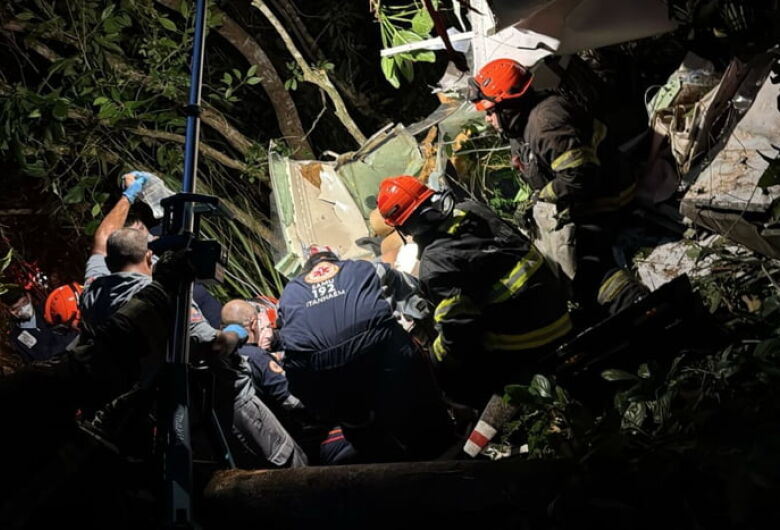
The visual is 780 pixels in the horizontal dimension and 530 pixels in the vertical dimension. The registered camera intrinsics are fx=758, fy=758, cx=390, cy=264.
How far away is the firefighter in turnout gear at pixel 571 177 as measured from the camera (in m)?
4.67

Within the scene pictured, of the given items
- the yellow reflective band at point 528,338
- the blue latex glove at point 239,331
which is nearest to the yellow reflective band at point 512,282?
the yellow reflective band at point 528,338

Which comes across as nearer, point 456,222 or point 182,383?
point 182,383

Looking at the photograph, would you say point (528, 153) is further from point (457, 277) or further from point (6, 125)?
point (6, 125)

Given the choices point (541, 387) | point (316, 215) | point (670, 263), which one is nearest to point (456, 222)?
point (541, 387)

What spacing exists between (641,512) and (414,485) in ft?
1.77

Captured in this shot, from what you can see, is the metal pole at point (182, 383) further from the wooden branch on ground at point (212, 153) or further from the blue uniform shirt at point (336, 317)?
the wooden branch on ground at point (212, 153)

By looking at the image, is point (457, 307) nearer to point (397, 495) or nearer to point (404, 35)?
point (397, 495)

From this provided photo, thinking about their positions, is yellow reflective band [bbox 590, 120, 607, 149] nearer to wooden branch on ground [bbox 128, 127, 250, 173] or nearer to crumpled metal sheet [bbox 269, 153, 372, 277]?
crumpled metal sheet [bbox 269, 153, 372, 277]

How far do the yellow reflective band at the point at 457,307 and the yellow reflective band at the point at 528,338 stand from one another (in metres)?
0.26

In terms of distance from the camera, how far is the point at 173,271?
2.67 meters

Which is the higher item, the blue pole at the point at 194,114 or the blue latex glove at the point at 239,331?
the blue pole at the point at 194,114

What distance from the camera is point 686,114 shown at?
5.04 meters

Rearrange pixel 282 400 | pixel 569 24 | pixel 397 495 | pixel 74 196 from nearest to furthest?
pixel 397 495 → pixel 282 400 → pixel 569 24 → pixel 74 196

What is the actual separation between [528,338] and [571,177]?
108 centimetres
